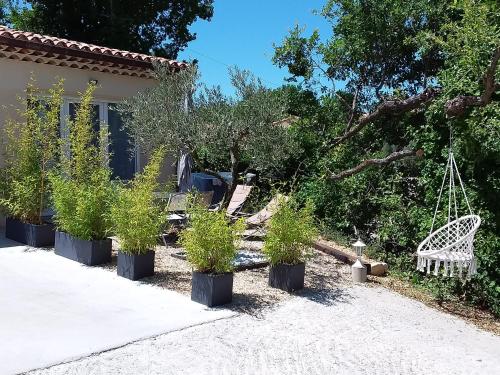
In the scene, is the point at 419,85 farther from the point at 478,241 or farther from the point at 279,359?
the point at 279,359

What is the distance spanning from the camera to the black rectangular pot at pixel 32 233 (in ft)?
26.8

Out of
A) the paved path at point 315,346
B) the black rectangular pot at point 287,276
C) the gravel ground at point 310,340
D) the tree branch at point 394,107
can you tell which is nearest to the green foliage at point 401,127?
Answer: the tree branch at point 394,107

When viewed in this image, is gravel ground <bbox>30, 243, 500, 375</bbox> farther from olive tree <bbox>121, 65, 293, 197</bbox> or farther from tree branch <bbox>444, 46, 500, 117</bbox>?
tree branch <bbox>444, 46, 500, 117</bbox>

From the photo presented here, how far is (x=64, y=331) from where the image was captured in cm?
490

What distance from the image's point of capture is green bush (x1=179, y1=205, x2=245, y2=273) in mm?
5786

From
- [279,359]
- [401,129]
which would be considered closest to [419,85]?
[401,129]

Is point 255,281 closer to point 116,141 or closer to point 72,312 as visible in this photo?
point 72,312

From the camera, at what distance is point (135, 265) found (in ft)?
21.8

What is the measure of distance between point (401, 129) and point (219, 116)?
5457mm

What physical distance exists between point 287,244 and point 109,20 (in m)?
17.0

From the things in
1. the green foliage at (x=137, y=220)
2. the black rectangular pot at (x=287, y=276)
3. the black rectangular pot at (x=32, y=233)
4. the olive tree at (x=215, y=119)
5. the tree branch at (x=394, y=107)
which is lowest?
the black rectangular pot at (x=287, y=276)

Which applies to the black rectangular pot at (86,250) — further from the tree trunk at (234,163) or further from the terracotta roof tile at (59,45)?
the terracotta roof tile at (59,45)

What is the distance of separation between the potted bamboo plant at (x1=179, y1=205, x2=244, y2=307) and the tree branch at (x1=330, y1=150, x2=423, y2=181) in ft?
14.1

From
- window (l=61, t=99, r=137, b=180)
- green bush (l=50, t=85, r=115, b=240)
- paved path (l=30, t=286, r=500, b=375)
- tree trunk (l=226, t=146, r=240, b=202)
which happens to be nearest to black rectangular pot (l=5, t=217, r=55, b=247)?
green bush (l=50, t=85, r=115, b=240)
